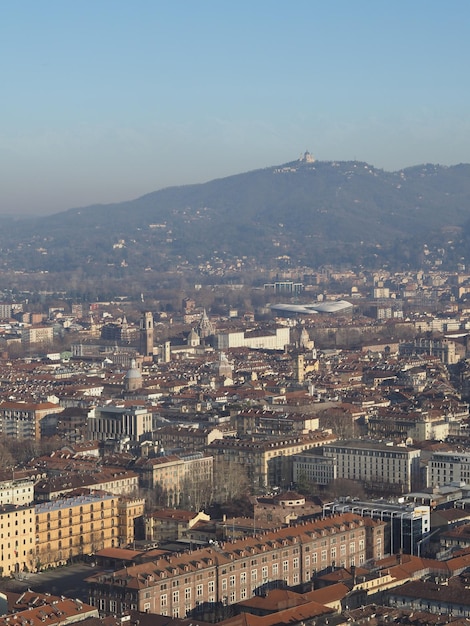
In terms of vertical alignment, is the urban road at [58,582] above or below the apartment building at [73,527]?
below

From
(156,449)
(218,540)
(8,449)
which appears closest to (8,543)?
(218,540)

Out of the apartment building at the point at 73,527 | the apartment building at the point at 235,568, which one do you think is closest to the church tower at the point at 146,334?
the apartment building at the point at 73,527

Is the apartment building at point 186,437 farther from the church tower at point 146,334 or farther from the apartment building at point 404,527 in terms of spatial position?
the church tower at point 146,334

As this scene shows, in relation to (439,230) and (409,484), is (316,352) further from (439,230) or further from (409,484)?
(439,230)

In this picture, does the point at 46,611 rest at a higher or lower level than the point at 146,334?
higher

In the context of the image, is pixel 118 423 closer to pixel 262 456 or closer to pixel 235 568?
pixel 262 456

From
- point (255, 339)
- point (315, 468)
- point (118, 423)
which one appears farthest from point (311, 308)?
point (315, 468)
